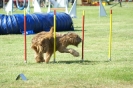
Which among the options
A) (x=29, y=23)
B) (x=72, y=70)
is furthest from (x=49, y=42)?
(x=29, y=23)

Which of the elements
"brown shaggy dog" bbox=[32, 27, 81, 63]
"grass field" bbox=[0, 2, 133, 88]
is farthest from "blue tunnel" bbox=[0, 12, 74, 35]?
"brown shaggy dog" bbox=[32, 27, 81, 63]

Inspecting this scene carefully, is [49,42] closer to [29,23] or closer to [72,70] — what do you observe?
[72,70]

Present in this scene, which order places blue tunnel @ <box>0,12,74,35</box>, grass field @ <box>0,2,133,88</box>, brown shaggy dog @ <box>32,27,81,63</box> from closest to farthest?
grass field @ <box>0,2,133,88</box> → brown shaggy dog @ <box>32,27,81,63</box> → blue tunnel @ <box>0,12,74,35</box>

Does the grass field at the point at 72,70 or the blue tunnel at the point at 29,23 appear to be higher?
the grass field at the point at 72,70

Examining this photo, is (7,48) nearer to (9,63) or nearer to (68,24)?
(9,63)

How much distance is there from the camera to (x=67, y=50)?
12.3m

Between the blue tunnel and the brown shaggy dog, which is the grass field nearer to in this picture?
the brown shaggy dog

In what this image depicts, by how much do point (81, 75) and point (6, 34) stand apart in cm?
1291

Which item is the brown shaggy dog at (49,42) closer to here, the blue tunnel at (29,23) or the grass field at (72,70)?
the grass field at (72,70)

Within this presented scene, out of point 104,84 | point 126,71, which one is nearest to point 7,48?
point 126,71

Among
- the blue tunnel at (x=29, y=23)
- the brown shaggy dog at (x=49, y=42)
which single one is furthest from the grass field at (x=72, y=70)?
the blue tunnel at (x=29, y=23)

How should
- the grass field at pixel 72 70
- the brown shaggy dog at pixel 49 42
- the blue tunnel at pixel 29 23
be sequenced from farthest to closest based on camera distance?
1. the blue tunnel at pixel 29 23
2. the brown shaggy dog at pixel 49 42
3. the grass field at pixel 72 70

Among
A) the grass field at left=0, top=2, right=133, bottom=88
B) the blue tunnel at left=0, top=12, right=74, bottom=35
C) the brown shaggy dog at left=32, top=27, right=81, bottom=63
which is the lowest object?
the blue tunnel at left=0, top=12, right=74, bottom=35

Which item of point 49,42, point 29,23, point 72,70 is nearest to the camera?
point 72,70
